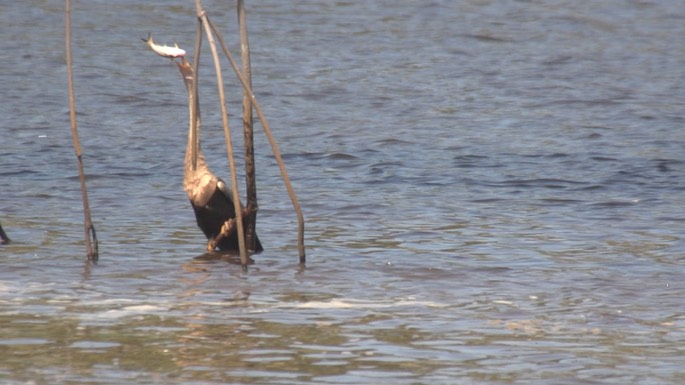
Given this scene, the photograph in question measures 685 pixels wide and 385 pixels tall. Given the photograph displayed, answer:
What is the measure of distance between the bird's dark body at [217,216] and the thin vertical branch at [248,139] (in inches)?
2.5

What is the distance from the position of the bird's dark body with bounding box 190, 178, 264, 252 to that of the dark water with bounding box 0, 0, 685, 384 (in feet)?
0.59

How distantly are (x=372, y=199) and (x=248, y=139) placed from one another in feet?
8.22

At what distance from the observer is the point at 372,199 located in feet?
34.0

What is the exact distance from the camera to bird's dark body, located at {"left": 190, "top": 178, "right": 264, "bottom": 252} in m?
8.14

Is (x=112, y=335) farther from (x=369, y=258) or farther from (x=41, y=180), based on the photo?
(x=41, y=180)

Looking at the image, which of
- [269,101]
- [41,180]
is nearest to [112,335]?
[41,180]

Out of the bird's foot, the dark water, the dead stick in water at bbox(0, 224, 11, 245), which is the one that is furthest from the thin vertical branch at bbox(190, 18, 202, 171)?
the dead stick in water at bbox(0, 224, 11, 245)

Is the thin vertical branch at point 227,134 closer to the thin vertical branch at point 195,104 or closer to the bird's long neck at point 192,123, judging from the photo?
the thin vertical branch at point 195,104

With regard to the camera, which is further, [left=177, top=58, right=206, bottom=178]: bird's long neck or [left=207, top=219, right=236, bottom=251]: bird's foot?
[left=207, top=219, right=236, bottom=251]: bird's foot

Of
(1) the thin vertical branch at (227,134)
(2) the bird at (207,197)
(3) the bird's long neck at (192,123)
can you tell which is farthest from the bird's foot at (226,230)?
(1) the thin vertical branch at (227,134)

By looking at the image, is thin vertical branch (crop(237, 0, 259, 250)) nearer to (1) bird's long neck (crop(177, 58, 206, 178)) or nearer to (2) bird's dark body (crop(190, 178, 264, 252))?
(2) bird's dark body (crop(190, 178, 264, 252))

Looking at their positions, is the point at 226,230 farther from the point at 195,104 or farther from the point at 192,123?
the point at 195,104

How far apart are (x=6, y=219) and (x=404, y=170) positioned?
11.4 ft

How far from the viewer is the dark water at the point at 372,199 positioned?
6.01m
